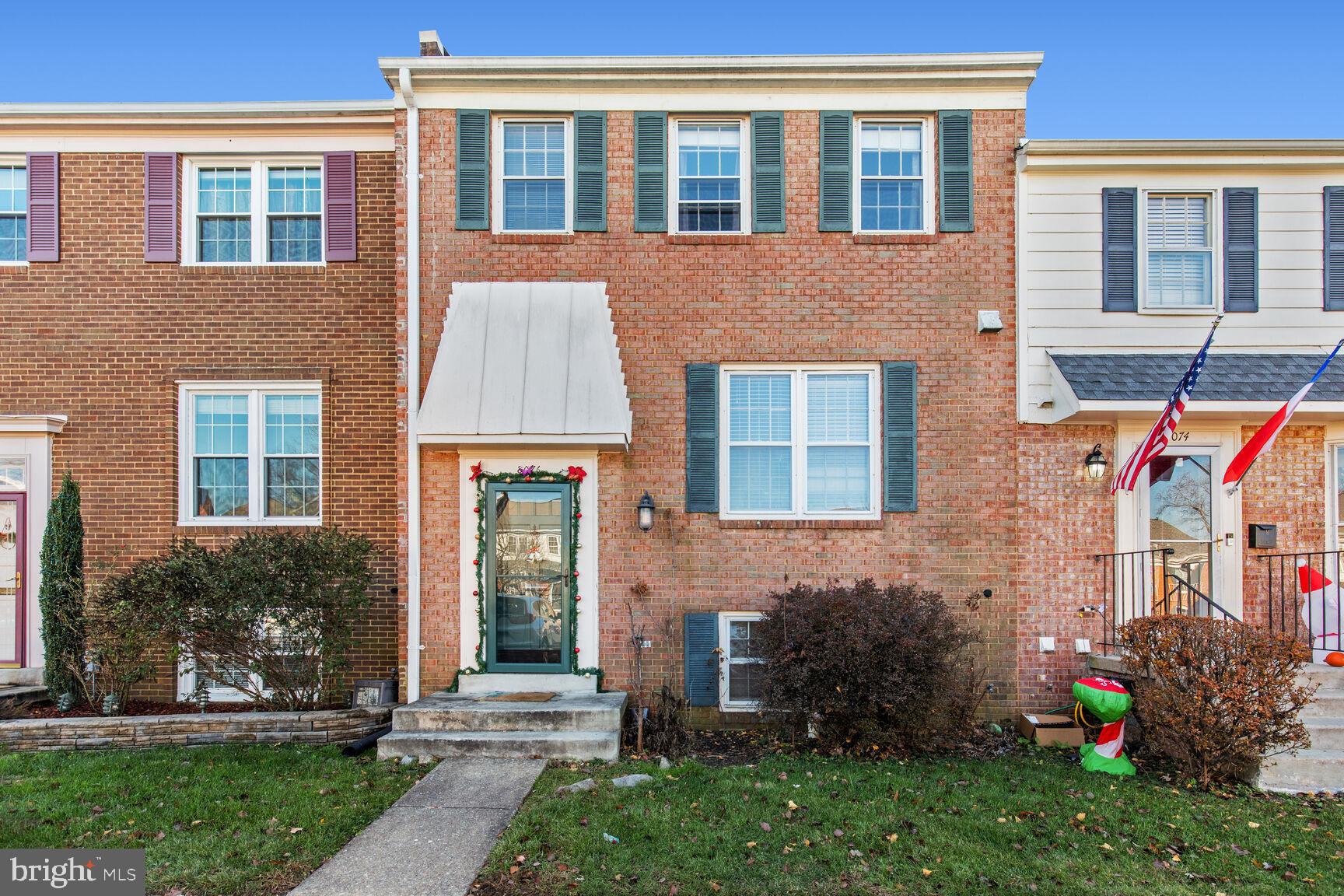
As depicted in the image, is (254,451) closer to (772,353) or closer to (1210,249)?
(772,353)

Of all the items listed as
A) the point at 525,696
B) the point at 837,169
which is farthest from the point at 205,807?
the point at 837,169

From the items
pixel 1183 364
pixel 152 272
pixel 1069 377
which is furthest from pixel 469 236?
pixel 1183 364

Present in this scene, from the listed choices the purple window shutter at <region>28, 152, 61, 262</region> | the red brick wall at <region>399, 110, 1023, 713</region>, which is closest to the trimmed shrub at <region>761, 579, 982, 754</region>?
the red brick wall at <region>399, 110, 1023, 713</region>

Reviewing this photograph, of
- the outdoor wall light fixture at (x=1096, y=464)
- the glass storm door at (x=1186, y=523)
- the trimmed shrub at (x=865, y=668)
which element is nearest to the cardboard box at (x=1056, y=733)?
the trimmed shrub at (x=865, y=668)

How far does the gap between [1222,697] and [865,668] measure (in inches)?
105

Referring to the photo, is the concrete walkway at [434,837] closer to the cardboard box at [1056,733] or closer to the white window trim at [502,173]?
the cardboard box at [1056,733]

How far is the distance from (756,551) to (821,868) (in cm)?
375

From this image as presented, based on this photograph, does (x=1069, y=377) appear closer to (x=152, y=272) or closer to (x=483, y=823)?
(x=483, y=823)

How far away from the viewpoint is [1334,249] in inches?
331

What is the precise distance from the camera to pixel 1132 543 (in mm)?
8242

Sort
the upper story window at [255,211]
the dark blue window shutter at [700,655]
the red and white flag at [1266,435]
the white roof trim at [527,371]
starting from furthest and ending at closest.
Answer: the upper story window at [255,211] < the dark blue window shutter at [700,655] < the white roof trim at [527,371] < the red and white flag at [1266,435]

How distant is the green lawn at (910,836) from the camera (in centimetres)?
468

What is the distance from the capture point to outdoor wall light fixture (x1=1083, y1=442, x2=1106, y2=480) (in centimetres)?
816

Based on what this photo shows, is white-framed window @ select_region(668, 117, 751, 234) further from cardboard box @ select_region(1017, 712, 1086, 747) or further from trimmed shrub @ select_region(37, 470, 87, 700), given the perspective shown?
trimmed shrub @ select_region(37, 470, 87, 700)
